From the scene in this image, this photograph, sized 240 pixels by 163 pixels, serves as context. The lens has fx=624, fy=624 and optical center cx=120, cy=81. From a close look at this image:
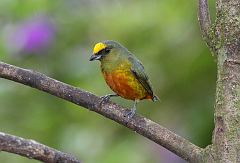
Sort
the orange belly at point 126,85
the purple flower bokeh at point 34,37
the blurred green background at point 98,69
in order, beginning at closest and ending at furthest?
the orange belly at point 126,85 → the blurred green background at point 98,69 → the purple flower bokeh at point 34,37

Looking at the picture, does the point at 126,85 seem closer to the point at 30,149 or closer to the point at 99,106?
the point at 99,106

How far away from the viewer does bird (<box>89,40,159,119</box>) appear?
2217 mm

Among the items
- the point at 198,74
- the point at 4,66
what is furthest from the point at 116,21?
the point at 4,66

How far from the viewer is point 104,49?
237 centimetres

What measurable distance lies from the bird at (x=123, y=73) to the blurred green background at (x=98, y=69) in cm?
44

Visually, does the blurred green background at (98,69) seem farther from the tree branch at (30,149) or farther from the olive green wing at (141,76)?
the tree branch at (30,149)

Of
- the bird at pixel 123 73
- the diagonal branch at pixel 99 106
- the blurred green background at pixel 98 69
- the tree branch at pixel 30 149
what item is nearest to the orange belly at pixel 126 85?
the bird at pixel 123 73

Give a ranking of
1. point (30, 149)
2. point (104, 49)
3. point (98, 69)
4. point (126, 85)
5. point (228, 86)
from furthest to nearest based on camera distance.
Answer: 1. point (98, 69)
2. point (104, 49)
3. point (126, 85)
4. point (228, 86)
5. point (30, 149)

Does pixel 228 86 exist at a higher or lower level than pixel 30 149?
higher

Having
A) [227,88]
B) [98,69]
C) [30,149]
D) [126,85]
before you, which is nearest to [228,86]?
[227,88]

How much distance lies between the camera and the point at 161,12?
302cm

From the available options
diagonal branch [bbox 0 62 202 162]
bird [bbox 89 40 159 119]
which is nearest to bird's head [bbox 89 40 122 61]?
bird [bbox 89 40 159 119]

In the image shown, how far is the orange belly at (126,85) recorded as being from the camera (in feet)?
7.16

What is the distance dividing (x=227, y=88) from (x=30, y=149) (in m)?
0.43
